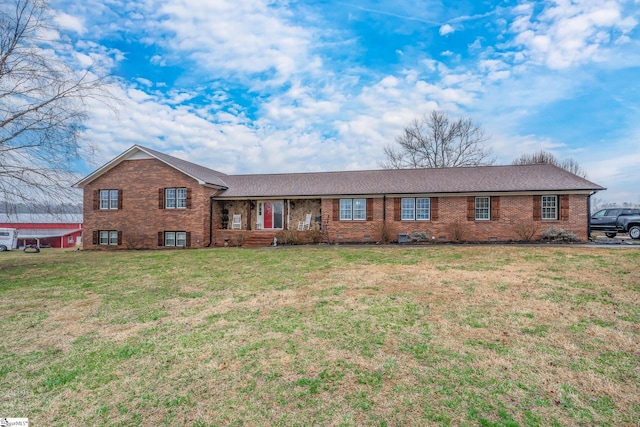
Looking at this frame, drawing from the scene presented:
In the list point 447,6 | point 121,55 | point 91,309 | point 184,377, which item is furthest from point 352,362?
point 121,55

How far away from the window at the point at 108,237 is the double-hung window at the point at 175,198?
4110mm

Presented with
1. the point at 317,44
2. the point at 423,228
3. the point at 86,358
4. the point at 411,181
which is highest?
the point at 317,44

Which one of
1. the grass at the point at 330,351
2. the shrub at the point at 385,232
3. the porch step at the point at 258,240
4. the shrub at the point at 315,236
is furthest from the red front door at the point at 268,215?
the grass at the point at 330,351

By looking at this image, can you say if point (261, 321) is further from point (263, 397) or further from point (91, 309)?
point (91, 309)

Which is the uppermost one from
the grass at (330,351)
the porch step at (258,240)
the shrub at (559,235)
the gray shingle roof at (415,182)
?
the gray shingle roof at (415,182)

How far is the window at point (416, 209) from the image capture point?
18.1 m

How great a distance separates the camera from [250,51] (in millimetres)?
13148

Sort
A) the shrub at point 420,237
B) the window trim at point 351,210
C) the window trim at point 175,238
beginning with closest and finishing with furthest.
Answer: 1. the shrub at point 420,237
2. the window trim at point 351,210
3. the window trim at point 175,238

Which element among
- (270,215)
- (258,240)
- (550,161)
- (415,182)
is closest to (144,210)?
(258,240)

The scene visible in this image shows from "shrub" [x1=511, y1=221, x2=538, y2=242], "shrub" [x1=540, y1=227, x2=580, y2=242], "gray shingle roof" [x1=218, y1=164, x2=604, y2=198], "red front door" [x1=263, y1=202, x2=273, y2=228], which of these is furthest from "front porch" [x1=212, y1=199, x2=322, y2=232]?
"shrub" [x1=540, y1=227, x2=580, y2=242]

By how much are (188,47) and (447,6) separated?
10571 mm

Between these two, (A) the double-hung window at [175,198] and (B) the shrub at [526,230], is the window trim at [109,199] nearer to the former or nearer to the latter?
(A) the double-hung window at [175,198]

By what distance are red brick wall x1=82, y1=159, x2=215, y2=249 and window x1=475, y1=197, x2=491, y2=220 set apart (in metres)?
15.8

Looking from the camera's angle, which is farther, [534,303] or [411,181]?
[411,181]
